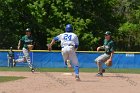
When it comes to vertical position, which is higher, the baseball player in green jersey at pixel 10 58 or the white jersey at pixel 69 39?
the white jersey at pixel 69 39

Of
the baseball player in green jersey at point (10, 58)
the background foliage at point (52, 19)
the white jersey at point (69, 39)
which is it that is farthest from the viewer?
the background foliage at point (52, 19)

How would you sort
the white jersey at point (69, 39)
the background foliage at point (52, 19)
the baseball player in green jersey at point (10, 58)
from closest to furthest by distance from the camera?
the white jersey at point (69, 39)
the baseball player in green jersey at point (10, 58)
the background foliage at point (52, 19)

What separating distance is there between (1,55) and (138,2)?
108 ft

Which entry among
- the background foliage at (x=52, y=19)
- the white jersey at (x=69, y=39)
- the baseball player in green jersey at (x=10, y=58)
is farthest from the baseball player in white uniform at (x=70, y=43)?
the background foliage at (x=52, y=19)

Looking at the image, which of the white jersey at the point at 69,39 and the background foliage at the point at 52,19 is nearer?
the white jersey at the point at 69,39

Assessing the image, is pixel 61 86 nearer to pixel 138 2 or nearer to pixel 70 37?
pixel 70 37

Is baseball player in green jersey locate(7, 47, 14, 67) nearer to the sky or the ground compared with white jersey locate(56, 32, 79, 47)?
nearer to the ground

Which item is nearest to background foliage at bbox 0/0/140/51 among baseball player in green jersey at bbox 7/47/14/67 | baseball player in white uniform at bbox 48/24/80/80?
baseball player in green jersey at bbox 7/47/14/67

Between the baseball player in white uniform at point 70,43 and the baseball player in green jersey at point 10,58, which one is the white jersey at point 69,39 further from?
the baseball player in green jersey at point 10,58

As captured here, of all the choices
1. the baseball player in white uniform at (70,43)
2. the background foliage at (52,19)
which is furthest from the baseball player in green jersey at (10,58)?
the baseball player in white uniform at (70,43)

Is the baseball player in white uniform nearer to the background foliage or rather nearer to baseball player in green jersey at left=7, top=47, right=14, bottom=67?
baseball player in green jersey at left=7, top=47, right=14, bottom=67

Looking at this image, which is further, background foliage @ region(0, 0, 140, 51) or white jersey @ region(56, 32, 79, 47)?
background foliage @ region(0, 0, 140, 51)

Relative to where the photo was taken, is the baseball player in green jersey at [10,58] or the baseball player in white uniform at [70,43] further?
the baseball player in green jersey at [10,58]

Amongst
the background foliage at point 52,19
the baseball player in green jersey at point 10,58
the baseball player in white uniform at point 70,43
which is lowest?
the baseball player in green jersey at point 10,58
